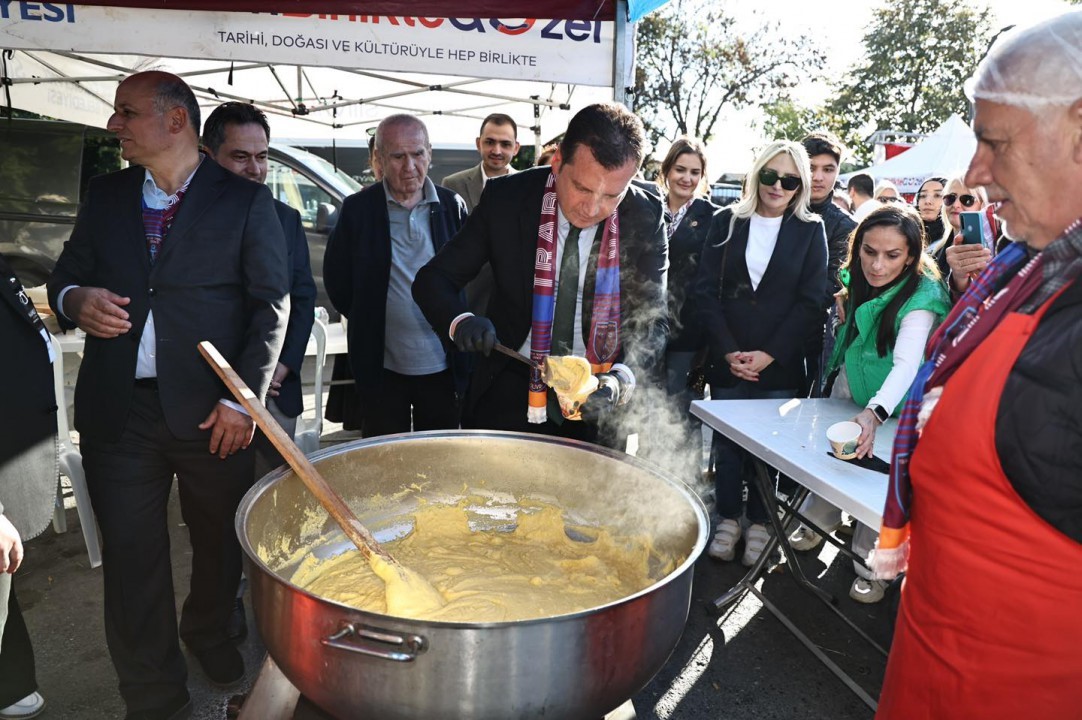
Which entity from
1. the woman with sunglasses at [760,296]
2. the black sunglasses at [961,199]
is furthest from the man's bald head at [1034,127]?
the black sunglasses at [961,199]

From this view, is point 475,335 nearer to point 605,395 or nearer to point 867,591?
point 605,395

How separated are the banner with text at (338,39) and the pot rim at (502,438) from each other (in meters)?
1.66

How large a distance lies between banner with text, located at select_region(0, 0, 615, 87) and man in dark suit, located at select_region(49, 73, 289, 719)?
0.78 meters

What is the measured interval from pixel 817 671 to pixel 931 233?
A: 337 centimetres

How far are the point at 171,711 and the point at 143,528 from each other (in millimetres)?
603

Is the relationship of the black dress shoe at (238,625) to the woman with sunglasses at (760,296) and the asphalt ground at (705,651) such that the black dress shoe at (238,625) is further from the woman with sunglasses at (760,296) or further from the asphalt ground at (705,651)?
the woman with sunglasses at (760,296)

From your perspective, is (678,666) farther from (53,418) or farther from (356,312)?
(53,418)

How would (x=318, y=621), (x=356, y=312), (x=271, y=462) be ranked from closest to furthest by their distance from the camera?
(x=318, y=621) < (x=271, y=462) < (x=356, y=312)

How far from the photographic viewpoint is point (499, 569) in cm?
200

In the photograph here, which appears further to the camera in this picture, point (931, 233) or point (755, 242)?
point (931, 233)

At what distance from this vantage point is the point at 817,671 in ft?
9.28

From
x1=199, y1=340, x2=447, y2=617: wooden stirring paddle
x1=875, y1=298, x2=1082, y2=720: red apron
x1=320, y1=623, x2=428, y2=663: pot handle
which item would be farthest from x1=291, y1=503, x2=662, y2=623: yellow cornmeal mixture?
x1=875, y1=298, x2=1082, y2=720: red apron

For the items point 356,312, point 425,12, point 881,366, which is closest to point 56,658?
point 356,312

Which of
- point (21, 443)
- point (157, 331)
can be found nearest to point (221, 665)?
point (21, 443)
